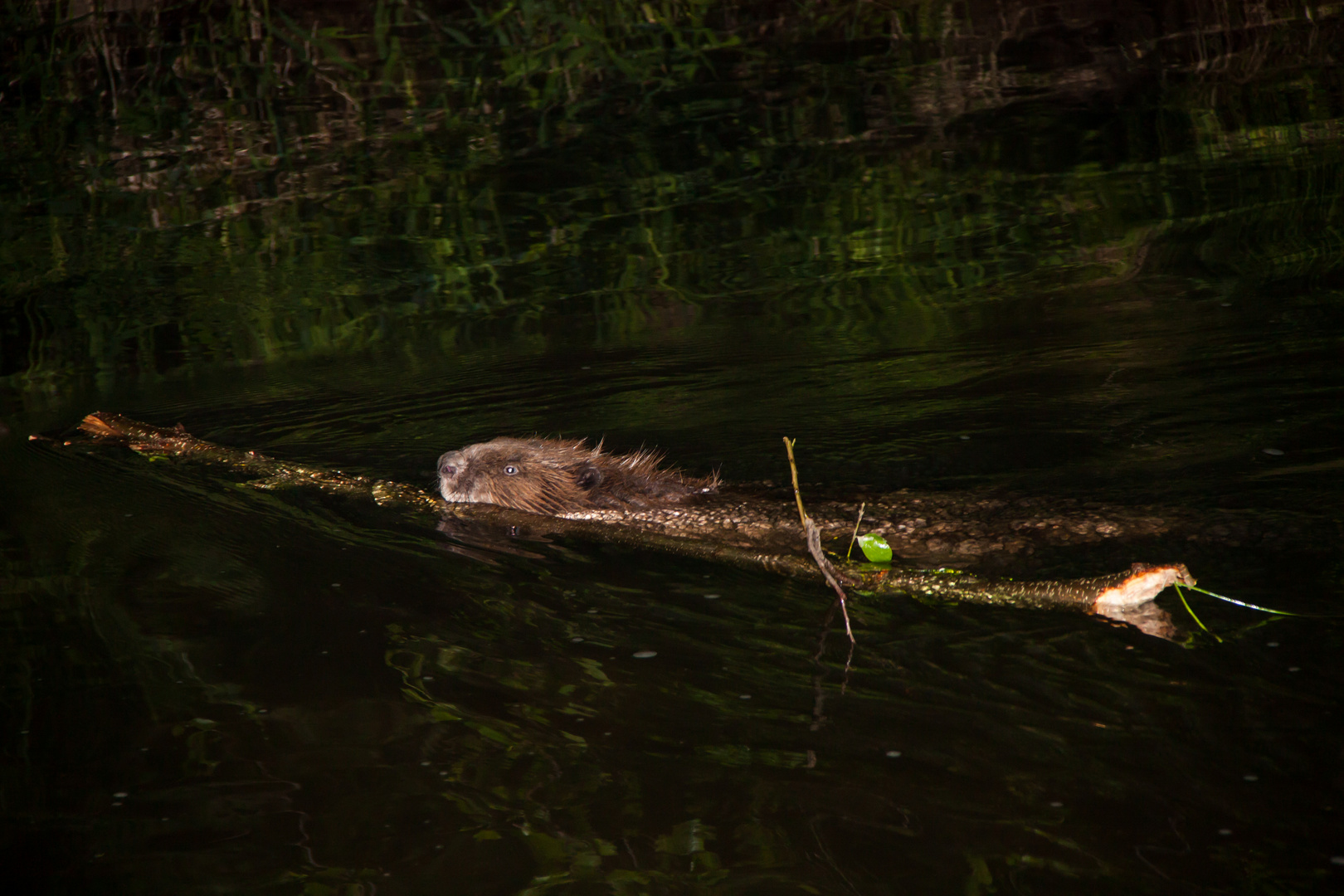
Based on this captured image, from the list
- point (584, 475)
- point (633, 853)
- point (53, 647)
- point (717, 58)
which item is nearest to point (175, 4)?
point (717, 58)

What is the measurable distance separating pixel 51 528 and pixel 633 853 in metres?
3.26

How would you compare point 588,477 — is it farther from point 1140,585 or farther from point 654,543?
point 1140,585

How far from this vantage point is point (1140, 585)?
3.07 meters

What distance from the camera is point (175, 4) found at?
10.6 meters

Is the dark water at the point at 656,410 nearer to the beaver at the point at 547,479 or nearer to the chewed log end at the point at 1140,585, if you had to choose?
the chewed log end at the point at 1140,585

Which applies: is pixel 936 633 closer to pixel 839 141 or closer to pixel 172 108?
pixel 839 141

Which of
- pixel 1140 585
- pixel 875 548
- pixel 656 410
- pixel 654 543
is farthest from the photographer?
pixel 656 410

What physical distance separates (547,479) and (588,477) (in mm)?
183

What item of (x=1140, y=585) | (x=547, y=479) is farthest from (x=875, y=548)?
(x=547, y=479)

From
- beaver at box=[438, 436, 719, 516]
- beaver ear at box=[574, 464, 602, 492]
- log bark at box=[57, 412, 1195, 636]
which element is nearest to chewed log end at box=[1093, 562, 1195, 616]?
log bark at box=[57, 412, 1195, 636]

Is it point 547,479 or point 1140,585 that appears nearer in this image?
point 1140,585

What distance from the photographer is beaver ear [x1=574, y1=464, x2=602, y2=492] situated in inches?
202

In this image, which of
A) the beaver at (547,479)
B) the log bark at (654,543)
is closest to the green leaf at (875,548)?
the log bark at (654,543)

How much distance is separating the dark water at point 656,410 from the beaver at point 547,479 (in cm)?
48
